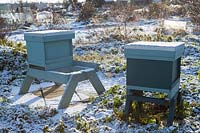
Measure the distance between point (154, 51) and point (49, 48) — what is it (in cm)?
218

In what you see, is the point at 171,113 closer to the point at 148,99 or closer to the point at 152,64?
the point at 148,99

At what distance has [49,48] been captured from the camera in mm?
5441

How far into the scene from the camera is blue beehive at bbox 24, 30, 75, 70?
17.6 ft

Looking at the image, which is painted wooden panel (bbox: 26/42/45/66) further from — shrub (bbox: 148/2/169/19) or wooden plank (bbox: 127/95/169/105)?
shrub (bbox: 148/2/169/19)

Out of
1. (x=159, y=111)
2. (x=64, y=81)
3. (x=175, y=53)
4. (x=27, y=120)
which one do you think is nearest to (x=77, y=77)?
(x=64, y=81)

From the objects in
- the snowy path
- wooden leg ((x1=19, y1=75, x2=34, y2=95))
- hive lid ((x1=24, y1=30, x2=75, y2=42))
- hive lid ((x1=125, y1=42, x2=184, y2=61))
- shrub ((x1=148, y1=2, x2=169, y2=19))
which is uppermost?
shrub ((x1=148, y1=2, x2=169, y2=19))

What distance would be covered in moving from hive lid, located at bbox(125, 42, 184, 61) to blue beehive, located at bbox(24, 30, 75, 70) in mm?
1746

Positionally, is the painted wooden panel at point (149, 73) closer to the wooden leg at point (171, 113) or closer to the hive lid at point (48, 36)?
the wooden leg at point (171, 113)

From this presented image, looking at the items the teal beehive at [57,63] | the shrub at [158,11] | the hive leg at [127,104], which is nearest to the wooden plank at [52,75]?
the teal beehive at [57,63]

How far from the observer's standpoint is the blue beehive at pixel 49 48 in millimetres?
5367

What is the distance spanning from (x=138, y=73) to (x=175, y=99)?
65 cm

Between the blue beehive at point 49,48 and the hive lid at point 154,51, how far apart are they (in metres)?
1.75

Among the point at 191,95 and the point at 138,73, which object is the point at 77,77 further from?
the point at 191,95

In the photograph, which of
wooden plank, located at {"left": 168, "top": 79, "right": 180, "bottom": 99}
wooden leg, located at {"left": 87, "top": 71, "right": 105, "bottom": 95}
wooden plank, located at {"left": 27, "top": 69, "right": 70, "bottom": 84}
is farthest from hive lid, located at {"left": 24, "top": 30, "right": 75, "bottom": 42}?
wooden plank, located at {"left": 168, "top": 79, "right": 180, "bottom": 99}
